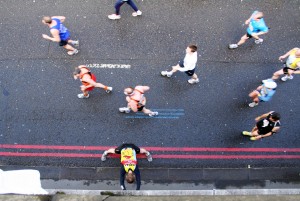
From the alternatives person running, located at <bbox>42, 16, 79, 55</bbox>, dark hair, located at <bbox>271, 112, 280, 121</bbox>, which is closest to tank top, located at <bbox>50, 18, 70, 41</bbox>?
person running, located at <bbox>42, 16, 79, 55</bbox>

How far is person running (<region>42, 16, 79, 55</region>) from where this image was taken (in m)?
8.00

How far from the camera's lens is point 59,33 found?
834cm

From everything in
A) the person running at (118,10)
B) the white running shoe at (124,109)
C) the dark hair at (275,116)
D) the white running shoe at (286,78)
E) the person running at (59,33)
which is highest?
the person running at (118,10)

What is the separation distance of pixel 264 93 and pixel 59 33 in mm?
5517

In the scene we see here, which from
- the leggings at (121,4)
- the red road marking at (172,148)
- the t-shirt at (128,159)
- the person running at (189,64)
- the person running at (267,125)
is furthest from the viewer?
the leggings at (121,4)

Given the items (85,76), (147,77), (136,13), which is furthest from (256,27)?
(85,76)

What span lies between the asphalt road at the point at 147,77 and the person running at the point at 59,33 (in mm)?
323

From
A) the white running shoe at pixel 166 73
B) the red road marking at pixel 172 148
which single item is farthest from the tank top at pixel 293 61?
the white running shoe at pixel 166 73

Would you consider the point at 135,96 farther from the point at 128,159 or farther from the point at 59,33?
the point at 59,33

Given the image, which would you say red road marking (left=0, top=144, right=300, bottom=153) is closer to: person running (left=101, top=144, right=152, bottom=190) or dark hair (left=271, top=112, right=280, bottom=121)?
person running (left=101, top=144, right=152, bottom=190)

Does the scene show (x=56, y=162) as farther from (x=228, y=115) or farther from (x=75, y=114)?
(x=228, y=115)

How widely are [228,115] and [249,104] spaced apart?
2.18 ft

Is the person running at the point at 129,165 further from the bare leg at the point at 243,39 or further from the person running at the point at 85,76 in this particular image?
the bare leg at the point at 243,39

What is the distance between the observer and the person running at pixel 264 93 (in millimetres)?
7492
